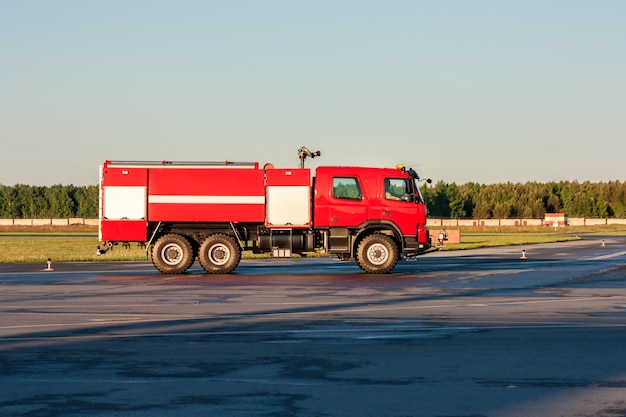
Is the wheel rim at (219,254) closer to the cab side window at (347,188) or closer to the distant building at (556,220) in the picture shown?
the cab side window at (347,188)

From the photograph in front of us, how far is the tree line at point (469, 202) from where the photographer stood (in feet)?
571

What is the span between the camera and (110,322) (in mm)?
15836

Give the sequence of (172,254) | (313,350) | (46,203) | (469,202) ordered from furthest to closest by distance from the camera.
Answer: (46,203)
(469,202)
(172,254)
(313,350)

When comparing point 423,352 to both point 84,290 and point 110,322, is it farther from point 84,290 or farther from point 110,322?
point 84,290

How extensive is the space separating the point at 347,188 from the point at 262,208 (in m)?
2.75

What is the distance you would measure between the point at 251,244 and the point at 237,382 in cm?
2081

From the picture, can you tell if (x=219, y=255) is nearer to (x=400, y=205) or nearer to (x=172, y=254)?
(x=172, y=254)

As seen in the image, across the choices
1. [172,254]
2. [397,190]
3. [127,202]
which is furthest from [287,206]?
[127,202]

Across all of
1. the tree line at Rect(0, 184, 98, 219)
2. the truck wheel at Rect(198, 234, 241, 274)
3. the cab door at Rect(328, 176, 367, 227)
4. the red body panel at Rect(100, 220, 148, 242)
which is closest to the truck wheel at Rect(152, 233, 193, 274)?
the truck wheel at Rect(198, 234, 241, 274)

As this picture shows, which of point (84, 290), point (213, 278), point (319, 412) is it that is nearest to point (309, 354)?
point (319, 412)

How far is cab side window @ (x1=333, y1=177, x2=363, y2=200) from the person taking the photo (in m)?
29.5

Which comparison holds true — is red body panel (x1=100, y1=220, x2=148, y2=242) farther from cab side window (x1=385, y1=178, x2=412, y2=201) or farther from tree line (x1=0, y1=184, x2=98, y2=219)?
tree line (x1=0, y1=184, x2=98, y2=219)

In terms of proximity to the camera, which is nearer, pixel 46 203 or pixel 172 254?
pixel 172 254

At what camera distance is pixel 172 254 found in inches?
1169
